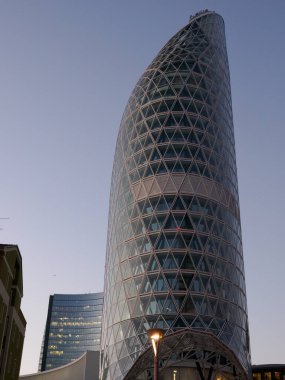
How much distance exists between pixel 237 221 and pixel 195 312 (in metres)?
18.2

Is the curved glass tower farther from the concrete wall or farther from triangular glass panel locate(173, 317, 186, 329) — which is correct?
the concrete wall

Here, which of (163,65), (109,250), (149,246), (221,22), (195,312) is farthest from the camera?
(221,22)

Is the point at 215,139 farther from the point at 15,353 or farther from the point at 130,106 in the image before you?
the point at 15,353

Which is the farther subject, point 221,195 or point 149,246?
point 221,195

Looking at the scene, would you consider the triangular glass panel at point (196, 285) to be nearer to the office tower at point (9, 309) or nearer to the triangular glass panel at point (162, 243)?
the triangular glass panel at point (162, 243)

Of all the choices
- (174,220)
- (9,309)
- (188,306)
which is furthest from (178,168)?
(9,309)

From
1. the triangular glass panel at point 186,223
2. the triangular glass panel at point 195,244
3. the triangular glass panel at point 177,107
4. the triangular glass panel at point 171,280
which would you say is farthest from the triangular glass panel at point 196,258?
the triangular glass panel at point 177,107

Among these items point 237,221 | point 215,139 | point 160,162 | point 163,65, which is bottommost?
point 237,221

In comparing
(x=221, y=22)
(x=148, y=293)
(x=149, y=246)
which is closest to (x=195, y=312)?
(x=148, y=293)

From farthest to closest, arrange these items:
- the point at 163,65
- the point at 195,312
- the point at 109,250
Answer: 1. the point at 163,65
2. the point at 109,250
3. the point at 195,312

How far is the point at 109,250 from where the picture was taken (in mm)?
70250

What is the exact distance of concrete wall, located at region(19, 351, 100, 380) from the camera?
71.1 m

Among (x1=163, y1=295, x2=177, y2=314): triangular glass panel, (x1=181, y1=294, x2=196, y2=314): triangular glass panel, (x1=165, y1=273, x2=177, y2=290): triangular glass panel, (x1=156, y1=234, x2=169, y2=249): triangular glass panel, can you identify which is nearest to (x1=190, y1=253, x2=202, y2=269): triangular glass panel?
(x1=165, y1=273, x2=177, y2=290): triangular glass panel

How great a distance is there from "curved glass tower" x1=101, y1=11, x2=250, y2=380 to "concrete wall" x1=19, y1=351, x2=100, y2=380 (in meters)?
8.94
